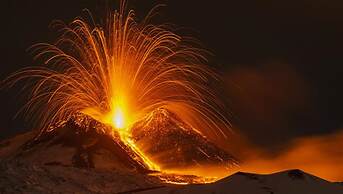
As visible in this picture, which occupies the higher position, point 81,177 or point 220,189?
point 81,177

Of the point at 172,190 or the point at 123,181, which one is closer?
the point at 172,190

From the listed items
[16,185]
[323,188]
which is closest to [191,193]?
[323,188]

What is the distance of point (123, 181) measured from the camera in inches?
7613

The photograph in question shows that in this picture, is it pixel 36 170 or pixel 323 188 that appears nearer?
pixel 323 188

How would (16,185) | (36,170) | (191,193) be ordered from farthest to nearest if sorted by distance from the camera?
1. (36,170)
2. (16,185)
3. (191,193)

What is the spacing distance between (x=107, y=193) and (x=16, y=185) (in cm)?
2081

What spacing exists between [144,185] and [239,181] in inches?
1570

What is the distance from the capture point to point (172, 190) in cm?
15588

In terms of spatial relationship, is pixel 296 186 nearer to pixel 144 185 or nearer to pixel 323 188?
pixel 323 188

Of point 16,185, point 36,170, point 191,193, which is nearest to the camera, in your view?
point 191,193

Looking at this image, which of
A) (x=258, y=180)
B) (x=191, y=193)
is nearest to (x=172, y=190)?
(x=191, y=193)

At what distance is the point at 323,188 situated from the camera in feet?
517

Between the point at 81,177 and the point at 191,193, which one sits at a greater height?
the point at 81,177

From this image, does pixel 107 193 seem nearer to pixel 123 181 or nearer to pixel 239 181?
pixel 123 181
